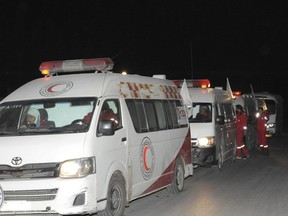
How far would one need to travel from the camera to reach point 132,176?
7516mm

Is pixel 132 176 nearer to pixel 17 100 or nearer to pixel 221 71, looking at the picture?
pixel 17 100

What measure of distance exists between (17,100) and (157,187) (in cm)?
296

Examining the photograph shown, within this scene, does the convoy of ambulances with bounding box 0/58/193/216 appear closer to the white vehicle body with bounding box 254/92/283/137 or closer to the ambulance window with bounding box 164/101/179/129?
the ambulance window with bounding box 164/101/179/129

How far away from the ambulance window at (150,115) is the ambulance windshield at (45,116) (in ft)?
4.25

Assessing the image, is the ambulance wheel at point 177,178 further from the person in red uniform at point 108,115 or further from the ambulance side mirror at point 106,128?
the ambulance side mirror at point 106,128

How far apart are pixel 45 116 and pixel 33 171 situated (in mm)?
1533

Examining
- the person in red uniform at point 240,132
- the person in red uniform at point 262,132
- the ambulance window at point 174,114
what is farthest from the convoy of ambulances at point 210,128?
the person in red uniform at point 262,132

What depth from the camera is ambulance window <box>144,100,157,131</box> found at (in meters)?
8.43

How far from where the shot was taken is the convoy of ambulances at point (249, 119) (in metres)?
17.1

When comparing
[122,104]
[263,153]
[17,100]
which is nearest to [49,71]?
[17,100]

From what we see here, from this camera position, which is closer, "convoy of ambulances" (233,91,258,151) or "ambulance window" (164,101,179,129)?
"ambulance window" (164,101,179,129)

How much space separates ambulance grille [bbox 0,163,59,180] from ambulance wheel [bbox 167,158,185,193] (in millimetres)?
3845

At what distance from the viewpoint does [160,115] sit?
9.04 m

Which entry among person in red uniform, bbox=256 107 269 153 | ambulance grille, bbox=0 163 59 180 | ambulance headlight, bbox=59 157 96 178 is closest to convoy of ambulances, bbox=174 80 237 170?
person in red uniform, bbox=256 107 269 153
